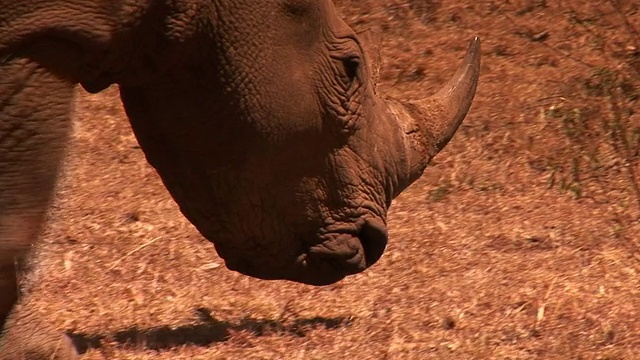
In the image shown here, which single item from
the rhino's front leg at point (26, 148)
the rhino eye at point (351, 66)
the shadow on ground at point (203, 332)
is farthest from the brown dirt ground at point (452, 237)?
the rhino's front leg at point (26, 148)

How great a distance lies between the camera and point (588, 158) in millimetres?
8062

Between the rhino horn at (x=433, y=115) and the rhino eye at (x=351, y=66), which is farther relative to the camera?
the rhino horn at (x=433, y=115)

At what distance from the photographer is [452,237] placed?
7359 millimetres

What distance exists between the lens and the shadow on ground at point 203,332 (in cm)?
609

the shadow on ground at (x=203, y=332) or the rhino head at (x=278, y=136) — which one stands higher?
the rhino head at (x=278, y=136)

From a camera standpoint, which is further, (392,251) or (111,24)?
(392,251)

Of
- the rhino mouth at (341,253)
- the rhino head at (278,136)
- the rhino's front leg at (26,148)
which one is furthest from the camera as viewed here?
the rhino mouth at (341,253)

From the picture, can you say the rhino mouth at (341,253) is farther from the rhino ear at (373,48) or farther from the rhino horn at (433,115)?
the rhino ear at (373,48)

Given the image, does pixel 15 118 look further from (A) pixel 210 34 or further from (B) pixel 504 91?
(B) pixel 504 91

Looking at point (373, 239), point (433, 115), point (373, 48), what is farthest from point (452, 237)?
point (373, 239)

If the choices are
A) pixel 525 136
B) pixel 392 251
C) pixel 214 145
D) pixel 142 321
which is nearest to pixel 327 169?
pixel 214 145

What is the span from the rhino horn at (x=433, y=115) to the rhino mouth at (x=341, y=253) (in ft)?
0.74

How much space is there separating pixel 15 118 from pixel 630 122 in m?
4.92

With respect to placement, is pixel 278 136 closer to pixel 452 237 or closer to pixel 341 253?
pixel 341 253
